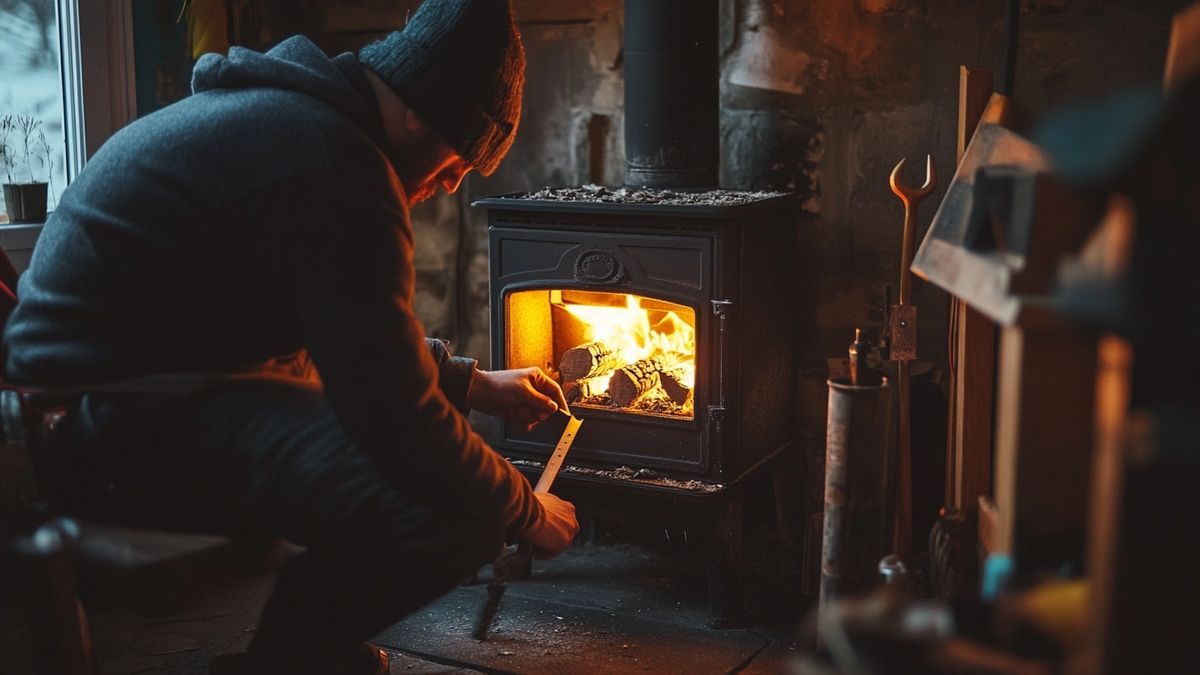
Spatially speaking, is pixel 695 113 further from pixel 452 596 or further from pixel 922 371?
pixel 452 596

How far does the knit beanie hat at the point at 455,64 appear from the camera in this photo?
202 cm

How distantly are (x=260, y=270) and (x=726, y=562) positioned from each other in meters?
1.28

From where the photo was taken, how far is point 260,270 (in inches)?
72.5

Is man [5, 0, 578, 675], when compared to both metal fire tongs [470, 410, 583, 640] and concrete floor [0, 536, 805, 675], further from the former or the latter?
concrete floor [0, 536, 805, 675]

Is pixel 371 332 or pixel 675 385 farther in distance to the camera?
pixel 675 385

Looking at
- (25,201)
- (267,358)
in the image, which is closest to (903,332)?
(267,358)

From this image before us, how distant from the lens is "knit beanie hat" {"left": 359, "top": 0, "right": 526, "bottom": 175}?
202 centimetres

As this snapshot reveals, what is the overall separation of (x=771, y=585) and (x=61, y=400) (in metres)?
1.66

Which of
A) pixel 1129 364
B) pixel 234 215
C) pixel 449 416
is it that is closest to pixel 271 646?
pixel 449 416

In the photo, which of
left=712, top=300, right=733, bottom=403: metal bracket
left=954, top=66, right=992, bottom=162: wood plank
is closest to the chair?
left=712, top=300, right=733, bottom=403: metal bracket

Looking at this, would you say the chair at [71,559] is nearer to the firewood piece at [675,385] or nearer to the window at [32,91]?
the firewood piece at [675,385]

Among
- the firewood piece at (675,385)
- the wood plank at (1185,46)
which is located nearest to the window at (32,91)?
the firewood piece at (675,385)

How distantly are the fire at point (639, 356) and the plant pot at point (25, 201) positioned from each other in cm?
133

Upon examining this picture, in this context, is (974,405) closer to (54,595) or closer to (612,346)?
(612,346)
